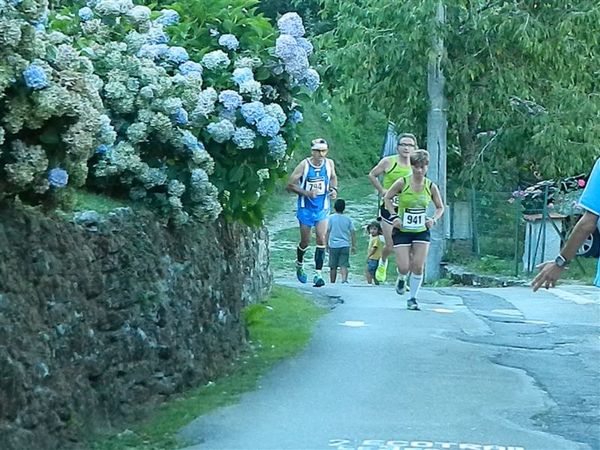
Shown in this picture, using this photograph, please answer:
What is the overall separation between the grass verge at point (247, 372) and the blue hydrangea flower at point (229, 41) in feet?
8.06

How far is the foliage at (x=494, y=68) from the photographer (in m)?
23.7

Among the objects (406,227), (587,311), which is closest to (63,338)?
(406,227)

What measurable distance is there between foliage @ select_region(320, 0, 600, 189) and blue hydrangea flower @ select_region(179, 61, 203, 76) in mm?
14119

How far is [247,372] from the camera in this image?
31.9 ft

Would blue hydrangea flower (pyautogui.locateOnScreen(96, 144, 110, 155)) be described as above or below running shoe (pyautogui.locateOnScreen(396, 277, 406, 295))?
above

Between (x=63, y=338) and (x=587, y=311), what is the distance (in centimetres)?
925

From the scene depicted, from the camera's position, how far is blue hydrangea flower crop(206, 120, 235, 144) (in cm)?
934

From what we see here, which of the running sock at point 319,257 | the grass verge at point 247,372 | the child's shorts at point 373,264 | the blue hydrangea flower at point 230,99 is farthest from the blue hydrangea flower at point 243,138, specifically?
the child's shorts at point 373,264

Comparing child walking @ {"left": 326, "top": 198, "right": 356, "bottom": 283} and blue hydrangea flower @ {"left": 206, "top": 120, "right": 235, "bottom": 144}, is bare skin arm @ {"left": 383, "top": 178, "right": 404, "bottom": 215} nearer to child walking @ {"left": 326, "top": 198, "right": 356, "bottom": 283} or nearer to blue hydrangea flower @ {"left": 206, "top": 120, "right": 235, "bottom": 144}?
blue hydrangea flower @ {"left": 206, "top": 120, "right": 235, "bottom": 144}

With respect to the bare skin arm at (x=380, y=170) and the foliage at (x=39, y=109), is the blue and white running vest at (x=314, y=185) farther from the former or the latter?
the foliage at (x=39, y=109)

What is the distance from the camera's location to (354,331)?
39.5ft

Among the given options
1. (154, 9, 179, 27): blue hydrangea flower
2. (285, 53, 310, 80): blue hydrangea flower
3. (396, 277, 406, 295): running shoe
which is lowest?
(396, 277, 406, 295): running shoe

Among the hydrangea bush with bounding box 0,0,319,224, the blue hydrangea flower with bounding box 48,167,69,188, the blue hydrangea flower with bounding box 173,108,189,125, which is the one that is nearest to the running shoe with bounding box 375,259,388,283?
the hydrangea bush with bounding box 0,0,319,224

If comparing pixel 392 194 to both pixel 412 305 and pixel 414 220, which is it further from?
pixel 412 305
